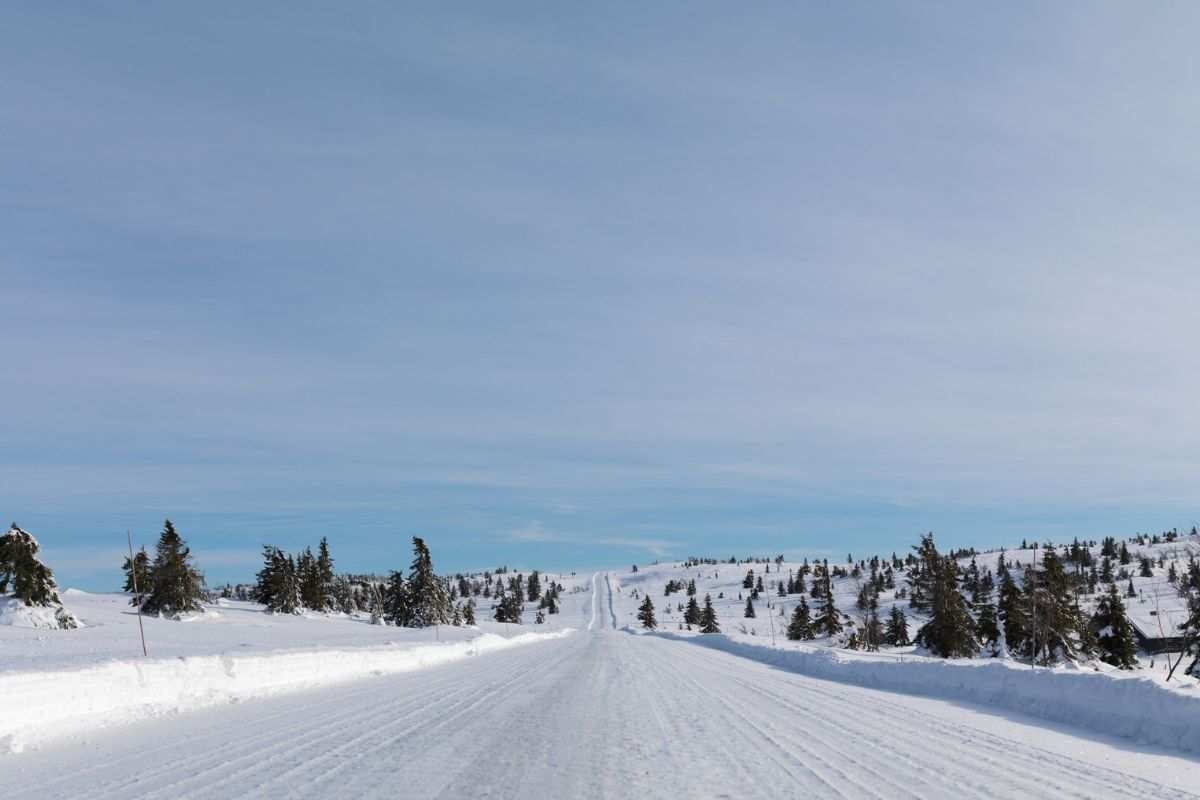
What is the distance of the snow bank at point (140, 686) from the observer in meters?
9.71

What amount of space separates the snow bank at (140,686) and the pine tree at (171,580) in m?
50.9

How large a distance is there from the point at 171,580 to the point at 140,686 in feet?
196

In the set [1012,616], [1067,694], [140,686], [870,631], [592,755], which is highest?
[140,686]

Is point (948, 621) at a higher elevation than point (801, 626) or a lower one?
higher

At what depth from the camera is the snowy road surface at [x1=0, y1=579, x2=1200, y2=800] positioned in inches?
274

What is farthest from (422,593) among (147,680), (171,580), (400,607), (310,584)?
(147,680)

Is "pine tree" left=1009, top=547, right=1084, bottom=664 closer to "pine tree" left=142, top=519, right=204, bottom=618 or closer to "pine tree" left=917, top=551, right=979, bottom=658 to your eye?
"pine tree" left=917, top=551, right=979, bottom=658

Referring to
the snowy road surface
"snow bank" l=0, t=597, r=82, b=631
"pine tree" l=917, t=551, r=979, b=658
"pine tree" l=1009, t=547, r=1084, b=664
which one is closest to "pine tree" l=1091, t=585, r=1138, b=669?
"pine tree" l=1009, t=547, r=1084, b=664

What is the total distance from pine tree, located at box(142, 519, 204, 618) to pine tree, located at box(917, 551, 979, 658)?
56.7 m

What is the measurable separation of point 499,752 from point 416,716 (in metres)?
4.09

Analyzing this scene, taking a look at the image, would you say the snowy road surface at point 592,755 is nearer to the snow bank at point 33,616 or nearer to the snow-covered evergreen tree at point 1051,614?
the snow bank at point 33,616

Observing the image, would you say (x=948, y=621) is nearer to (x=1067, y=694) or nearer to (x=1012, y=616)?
(x=1012, y=616)

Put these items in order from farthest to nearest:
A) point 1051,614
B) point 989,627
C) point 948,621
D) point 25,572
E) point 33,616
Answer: point 989,627
point 948,621
point 1051,614
point 25,572
point 33,616

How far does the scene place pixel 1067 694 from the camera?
13648 millimetres
